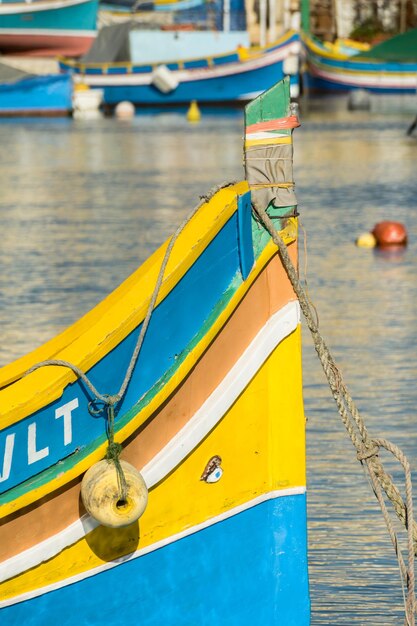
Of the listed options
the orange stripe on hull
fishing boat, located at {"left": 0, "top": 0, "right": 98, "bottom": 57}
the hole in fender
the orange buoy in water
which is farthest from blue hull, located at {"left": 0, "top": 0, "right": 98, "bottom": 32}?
the hole in fender

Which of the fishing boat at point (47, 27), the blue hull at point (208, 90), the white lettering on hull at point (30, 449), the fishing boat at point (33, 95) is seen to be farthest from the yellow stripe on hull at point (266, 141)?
the fishing boat at point (47, 27)

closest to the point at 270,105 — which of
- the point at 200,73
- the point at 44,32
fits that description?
the point at 200,73

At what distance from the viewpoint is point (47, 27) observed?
5962 cm

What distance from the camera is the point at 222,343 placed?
16.7 ft

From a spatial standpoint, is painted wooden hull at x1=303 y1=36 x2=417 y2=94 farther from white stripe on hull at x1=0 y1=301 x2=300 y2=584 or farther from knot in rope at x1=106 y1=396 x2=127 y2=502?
knot in rope at x1=106 y1=396 x2=127 y2=502

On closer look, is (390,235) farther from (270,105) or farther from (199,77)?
(199,77)

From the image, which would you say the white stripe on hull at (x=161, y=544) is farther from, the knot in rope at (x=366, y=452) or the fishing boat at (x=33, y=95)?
the fishing boat at (x=33, y=95)

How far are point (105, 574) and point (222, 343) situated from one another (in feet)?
2.78

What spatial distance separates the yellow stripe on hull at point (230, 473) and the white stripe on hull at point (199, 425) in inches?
A: 1.0

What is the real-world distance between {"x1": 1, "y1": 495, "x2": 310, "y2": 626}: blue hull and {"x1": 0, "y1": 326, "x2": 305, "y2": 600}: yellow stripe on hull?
60 millimetres

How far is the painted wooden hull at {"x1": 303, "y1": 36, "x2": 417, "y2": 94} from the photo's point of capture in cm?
5662

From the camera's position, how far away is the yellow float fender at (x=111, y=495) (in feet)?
15.6

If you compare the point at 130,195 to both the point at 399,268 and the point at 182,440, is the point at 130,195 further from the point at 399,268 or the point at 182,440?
the point at 182,440

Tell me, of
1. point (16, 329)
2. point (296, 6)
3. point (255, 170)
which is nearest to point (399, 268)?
point (16, 329)
